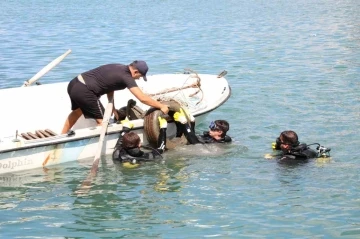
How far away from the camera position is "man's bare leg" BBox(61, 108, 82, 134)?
12953 mm

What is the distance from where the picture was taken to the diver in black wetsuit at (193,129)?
12.8 metres

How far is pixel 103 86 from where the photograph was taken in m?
12.4

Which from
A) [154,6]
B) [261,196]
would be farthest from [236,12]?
[261,196]

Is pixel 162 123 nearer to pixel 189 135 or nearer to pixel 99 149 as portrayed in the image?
pixel 189 135

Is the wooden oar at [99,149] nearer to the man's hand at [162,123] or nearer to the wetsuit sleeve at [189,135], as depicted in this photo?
the man's hand at [162,123]

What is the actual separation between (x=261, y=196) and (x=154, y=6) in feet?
108

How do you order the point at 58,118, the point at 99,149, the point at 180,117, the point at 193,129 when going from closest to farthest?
1. the point at 99,149
2. the point at 180,117
3. the point at 193,129
4. the point at 58,118

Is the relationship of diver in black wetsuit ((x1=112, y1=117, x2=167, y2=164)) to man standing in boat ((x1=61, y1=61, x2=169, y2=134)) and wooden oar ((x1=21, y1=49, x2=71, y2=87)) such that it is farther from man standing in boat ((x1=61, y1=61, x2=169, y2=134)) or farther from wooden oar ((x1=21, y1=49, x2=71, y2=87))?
wooden oar ((x1=21, y1=49, x2=71, y2=87))

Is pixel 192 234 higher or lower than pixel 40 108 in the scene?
lower

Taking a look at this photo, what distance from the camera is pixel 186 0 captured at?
4669cm

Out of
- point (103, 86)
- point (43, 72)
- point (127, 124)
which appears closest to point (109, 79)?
point (103, 86)

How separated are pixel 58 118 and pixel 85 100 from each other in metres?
1.42

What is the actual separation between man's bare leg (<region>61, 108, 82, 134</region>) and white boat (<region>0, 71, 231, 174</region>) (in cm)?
23

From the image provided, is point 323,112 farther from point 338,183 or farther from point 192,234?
point 192,234
